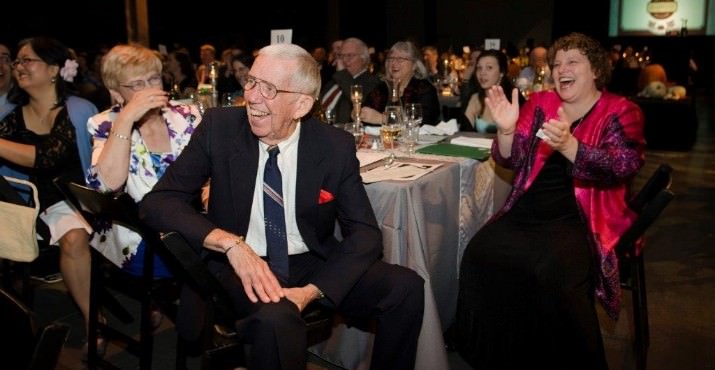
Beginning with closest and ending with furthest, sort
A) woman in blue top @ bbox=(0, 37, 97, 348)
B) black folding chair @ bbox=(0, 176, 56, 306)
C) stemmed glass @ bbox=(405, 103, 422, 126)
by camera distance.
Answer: black folding chair @ bbox=(0, 176, 56, 306) < woman in blue top @ bbox=(0, 37, 97, 348) < stemmed glass @ bbox=(405, 103, 422, 126)

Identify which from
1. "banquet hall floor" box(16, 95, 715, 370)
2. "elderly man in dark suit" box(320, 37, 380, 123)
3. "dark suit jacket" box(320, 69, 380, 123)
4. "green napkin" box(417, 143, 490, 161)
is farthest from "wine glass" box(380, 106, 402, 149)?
"elderly man in dark suit" box(320, 37, 380, 123)

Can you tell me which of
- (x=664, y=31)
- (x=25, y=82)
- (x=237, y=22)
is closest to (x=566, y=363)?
(x=25, y=82)

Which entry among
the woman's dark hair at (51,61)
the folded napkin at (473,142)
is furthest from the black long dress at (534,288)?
A: the woman's dark hair at (51,61)

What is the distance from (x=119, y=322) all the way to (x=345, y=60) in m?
2.76

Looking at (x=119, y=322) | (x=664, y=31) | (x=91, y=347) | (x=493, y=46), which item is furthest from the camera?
(x=664, y=31)

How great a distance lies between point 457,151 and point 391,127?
13.2 inches

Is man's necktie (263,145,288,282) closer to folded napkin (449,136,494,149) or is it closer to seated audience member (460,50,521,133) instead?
folded napkin (449,136,494,149)

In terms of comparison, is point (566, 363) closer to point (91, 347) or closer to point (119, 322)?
point (91, 347)

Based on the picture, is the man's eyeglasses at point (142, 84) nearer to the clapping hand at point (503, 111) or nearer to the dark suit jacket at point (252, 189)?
the dark suit jacket at point (252, 189)

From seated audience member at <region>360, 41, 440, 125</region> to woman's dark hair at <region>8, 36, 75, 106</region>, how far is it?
1.76 meters

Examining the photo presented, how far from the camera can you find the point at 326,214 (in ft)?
7.32

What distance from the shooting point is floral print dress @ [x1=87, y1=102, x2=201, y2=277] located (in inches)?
104

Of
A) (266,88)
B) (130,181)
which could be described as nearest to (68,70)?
(130,181)

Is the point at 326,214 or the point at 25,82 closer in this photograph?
the point at 326,214
